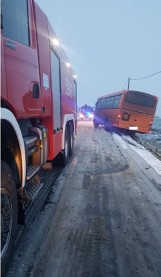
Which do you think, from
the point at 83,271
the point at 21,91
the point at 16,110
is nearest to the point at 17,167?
the point at 16,110

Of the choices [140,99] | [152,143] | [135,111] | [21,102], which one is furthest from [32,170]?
[140,99]

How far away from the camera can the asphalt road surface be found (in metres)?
3.42

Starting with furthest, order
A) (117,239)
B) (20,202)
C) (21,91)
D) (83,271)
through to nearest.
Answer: (117,239)
(21,91)
(20,202)
(83,271)

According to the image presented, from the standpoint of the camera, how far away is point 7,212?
3100mm

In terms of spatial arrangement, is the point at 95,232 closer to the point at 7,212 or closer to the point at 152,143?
the point at 7,212

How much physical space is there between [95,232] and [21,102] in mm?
2069

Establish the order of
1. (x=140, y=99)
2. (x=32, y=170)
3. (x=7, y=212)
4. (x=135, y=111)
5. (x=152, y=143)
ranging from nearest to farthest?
(x=7, y=212), (x=32, y=170), (x=152, y=143), (x=135, y=111), (x=140, y=99)

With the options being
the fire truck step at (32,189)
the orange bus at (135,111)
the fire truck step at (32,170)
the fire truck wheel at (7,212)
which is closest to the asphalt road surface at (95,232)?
the fire truck wheel at (7,212)

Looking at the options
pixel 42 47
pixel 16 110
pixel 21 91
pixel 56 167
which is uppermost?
pixel 42 47

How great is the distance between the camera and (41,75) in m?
5.20

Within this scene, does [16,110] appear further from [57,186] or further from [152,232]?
[57,186]

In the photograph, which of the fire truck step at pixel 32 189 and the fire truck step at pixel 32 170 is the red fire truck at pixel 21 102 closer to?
the fire truck step at pixel 32 170

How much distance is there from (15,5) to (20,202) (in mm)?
2554

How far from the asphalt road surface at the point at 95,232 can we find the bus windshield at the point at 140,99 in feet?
48.0
